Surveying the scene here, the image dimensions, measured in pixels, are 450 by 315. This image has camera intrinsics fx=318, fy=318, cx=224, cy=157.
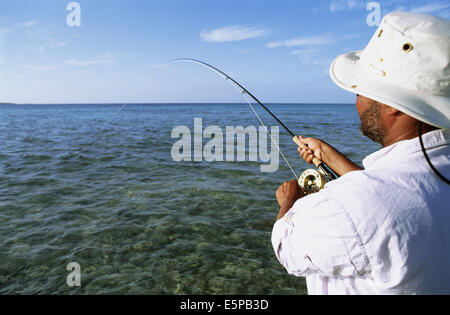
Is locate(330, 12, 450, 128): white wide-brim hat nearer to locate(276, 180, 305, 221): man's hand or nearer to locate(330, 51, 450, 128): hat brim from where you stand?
locate(330, 51, 450, 128): hat brim

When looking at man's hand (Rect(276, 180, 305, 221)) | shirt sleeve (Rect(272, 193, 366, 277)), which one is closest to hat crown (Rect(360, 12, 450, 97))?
shirt sleeve (Rect(272, 193, 366, 277))

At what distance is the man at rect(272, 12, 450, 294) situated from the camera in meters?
1.06

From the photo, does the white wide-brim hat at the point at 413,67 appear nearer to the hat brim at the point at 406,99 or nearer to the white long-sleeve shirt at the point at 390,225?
the hat brim at the point at 406,99

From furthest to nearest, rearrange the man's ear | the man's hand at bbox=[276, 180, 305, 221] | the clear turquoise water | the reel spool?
the clear turquoise water
the reel spool
the man's hand at bbox=[276, 180, 305, 221]
the man's ear

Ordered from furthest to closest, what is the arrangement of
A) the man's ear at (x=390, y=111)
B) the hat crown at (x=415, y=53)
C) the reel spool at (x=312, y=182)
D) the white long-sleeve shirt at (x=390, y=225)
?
the reel spool at (x=312, y=182), the man's ear at (x=390, y=111), the hat crown at (x=415, y=53), the white long-sleeve shirt at (x=390, y=225)

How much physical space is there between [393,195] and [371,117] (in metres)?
0.45

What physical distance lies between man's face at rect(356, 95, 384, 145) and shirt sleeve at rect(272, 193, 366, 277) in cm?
42

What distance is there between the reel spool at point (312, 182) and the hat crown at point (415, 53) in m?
1.12

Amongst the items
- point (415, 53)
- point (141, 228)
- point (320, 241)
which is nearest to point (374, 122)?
point (415, 53)

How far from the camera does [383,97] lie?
4.14 feet

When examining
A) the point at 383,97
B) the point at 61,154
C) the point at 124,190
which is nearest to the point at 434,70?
the point at 383,97

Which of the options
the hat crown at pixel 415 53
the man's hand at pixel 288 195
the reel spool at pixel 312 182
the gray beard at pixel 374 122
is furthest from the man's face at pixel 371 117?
the reel spool at pixel 312 182

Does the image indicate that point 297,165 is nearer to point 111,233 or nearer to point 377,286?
point 111,233

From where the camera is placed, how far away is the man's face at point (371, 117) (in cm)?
137
